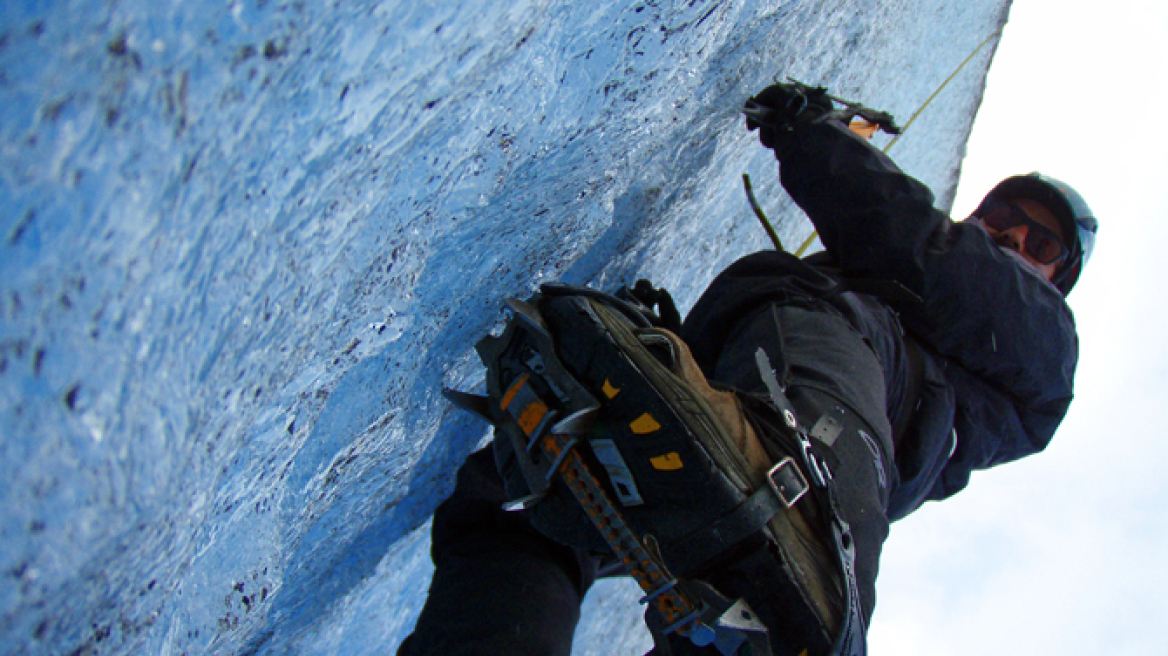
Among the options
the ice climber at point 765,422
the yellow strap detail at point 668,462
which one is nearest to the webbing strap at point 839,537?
the ice climber at point 765,422

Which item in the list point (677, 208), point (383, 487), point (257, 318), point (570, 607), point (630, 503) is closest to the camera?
point (257, 318)

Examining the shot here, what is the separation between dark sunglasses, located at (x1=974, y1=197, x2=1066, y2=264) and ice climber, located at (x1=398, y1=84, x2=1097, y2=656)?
0.47 m

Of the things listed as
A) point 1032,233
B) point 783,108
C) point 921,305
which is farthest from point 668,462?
point 1032,233

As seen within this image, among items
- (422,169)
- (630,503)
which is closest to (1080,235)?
(630,503)

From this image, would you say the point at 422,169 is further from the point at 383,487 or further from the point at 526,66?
the point at 383,487

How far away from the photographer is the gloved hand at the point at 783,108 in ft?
4.58

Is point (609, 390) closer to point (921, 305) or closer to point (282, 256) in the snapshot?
point (282, 256)

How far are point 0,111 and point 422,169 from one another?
1.50 feet

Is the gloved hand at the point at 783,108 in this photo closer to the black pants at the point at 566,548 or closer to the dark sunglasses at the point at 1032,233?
the black pants at the point at 566,548

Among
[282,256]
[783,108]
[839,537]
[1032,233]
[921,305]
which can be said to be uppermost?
[282,256]

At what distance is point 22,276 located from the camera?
46 cm

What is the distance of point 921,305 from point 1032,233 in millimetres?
744

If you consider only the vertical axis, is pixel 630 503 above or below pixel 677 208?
above

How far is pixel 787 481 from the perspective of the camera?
76 centimetres
